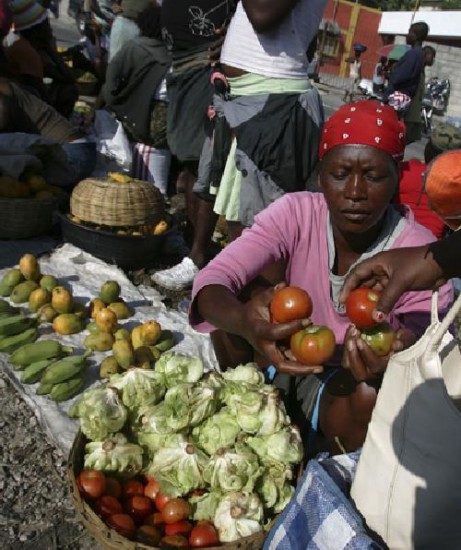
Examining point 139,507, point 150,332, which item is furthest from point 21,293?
point 139,507

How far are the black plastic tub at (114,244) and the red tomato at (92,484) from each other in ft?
7.84

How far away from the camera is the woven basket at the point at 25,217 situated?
4.37 meters

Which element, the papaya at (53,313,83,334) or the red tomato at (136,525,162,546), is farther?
the papaya at (53,313,83,334)

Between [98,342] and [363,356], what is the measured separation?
184cm

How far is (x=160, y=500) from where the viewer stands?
7.07ft

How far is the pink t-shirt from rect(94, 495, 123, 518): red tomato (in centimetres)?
79

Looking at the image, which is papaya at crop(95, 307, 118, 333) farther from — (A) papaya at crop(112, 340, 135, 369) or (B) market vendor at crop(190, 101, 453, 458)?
(B) market vendor at crop(190, 101, 453, 458)

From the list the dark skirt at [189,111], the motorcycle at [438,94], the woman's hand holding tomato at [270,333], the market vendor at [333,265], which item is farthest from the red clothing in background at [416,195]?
the motorcycle at [438,94]

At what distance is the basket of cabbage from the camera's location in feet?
6.63

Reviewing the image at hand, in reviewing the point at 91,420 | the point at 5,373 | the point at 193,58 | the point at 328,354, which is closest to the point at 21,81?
the point at 193,58

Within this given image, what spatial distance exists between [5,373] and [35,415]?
0.37 metres

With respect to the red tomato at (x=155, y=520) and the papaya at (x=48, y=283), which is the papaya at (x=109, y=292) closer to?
the papaya at (x=48, y=283)

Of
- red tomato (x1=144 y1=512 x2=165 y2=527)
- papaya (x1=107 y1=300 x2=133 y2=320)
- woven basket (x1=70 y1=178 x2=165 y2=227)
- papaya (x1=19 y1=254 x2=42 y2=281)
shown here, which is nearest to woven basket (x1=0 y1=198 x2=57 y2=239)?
woven basket (x1=70 y1=178 x2=165 y2=227)

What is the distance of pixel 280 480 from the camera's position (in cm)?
220
